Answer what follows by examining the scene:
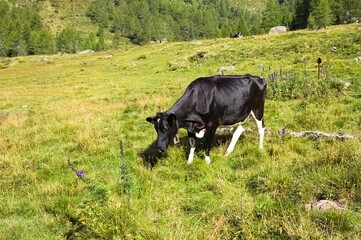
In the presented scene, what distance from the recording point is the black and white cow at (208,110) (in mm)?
7121

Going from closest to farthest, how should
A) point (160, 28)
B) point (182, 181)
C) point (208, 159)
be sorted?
point (182, 181), point (208, 159), point (160, 28)

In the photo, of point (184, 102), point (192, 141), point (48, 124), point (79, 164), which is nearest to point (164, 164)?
point (192, 141)

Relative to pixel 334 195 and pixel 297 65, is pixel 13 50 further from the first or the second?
pixel 334 195

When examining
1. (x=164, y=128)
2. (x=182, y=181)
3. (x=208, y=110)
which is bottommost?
(x=182, y=181)

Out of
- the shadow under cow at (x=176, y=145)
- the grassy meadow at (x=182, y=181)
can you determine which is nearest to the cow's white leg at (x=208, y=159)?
the grassy meadow at (x=182, y=181)

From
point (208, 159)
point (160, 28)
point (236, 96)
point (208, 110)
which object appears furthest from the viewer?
point (160, 28)

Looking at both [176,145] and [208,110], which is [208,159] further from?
[176,145]

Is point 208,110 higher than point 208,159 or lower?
higher

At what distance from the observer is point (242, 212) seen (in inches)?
181

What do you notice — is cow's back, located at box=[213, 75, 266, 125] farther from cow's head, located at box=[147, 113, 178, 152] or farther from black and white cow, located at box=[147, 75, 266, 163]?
cow's head, located at box=[147, 113, 178, 152]

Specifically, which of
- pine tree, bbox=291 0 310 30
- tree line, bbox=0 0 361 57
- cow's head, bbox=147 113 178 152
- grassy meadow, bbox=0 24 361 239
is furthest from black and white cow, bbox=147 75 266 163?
pine tree, bbox=291 0 310 30

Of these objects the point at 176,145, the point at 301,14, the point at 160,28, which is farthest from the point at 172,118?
the point at 160,28

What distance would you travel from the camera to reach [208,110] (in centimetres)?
757

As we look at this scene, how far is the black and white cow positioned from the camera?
23.4ft
